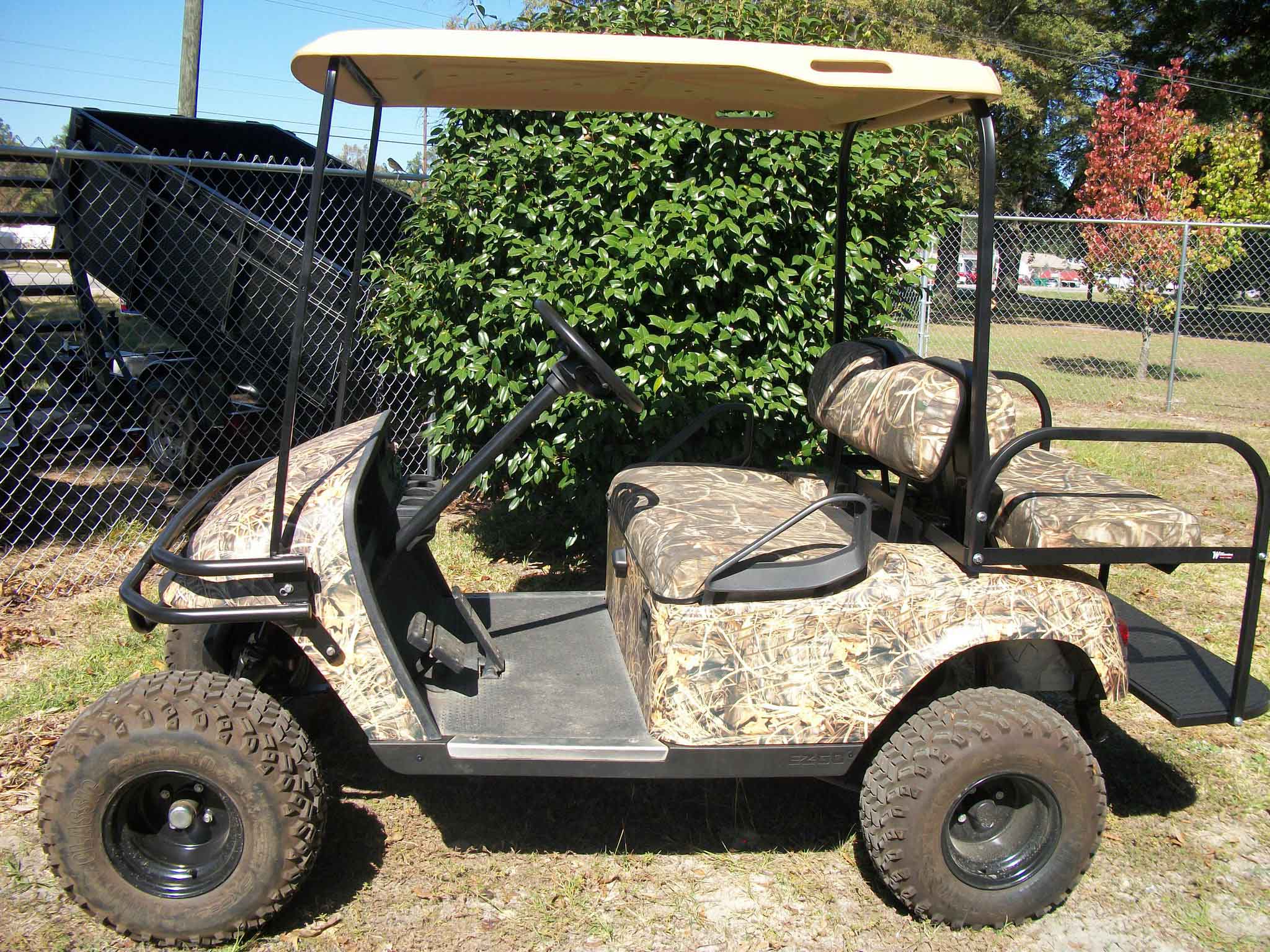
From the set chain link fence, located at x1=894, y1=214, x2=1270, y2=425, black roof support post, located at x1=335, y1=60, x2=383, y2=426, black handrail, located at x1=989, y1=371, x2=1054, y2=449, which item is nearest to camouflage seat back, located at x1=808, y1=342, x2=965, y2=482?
black handrail, located at x1=989, y1=371, x2=1054, y2=449

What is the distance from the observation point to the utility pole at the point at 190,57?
8.86 metres

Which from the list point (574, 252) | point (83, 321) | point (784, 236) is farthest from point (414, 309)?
point (83, 321)

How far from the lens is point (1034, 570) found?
263 centimetres

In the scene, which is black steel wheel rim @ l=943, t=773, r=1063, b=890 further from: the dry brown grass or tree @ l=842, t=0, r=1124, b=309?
tree @ l=842, t=0, r=1124, b=309

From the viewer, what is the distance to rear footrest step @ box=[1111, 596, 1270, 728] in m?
2.71

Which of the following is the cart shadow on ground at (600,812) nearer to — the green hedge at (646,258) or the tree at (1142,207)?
the green hedge at (646,258)

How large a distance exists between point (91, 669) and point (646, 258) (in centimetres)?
286

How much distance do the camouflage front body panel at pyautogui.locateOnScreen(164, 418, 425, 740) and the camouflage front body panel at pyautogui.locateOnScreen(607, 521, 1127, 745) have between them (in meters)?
0.70

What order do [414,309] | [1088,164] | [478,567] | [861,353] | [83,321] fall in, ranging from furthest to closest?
1. [1088,164]
2. [83,321]
3. [478,567]
4. [414,309]
5. [861,353]

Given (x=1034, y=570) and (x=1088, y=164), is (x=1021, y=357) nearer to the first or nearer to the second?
(x=1088, y=164)

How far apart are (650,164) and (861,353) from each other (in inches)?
54.9

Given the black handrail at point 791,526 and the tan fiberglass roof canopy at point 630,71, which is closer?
the tan fiberglass roof canopy at point 630,71

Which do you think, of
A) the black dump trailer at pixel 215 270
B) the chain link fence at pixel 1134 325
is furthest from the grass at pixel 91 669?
the chain link fence at pixel 1134 325

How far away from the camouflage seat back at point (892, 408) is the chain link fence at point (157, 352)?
2343 millimetres
